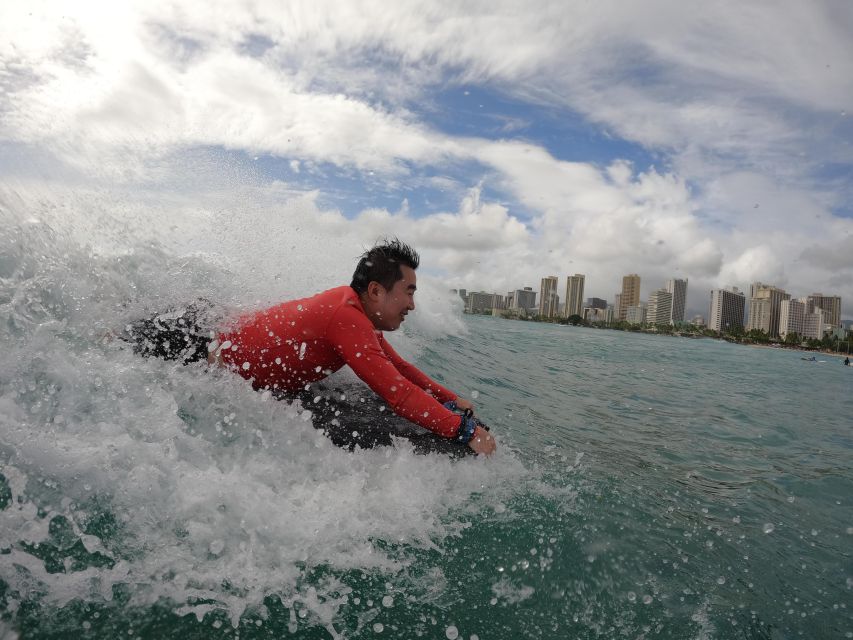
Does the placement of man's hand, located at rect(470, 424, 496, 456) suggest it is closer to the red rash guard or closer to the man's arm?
the red rash guard

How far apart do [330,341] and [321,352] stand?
0.60 feet

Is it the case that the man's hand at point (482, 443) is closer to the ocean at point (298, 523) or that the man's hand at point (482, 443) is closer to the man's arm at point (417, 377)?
the ocean at point (298, 523)

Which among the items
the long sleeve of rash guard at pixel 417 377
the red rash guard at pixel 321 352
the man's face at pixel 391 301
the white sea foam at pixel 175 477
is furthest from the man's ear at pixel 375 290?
the white sea foam at pixel 175 477

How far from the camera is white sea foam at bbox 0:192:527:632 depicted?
2.00 meters

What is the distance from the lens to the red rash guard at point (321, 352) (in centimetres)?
330

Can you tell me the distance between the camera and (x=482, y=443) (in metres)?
3.52

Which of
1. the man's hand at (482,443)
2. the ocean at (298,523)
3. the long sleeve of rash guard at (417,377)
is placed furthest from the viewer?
the long sleeve of rash guard at (417,377)

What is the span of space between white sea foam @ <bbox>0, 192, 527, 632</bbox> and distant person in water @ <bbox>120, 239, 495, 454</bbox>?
Answer: 172 millimetres

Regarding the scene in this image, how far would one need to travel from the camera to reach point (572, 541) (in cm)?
283

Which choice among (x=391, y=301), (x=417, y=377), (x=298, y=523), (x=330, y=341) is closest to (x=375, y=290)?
(x=391, y=301)

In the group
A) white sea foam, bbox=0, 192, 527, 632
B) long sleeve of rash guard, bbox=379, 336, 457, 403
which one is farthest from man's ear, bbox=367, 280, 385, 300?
white sea foam, bbox=0, 192, 527, 632

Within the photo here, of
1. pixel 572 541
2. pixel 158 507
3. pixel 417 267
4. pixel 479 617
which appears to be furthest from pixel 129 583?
pixel 417 267

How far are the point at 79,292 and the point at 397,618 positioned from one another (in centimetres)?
369

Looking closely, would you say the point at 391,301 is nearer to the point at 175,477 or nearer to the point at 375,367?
the point at 375,367
